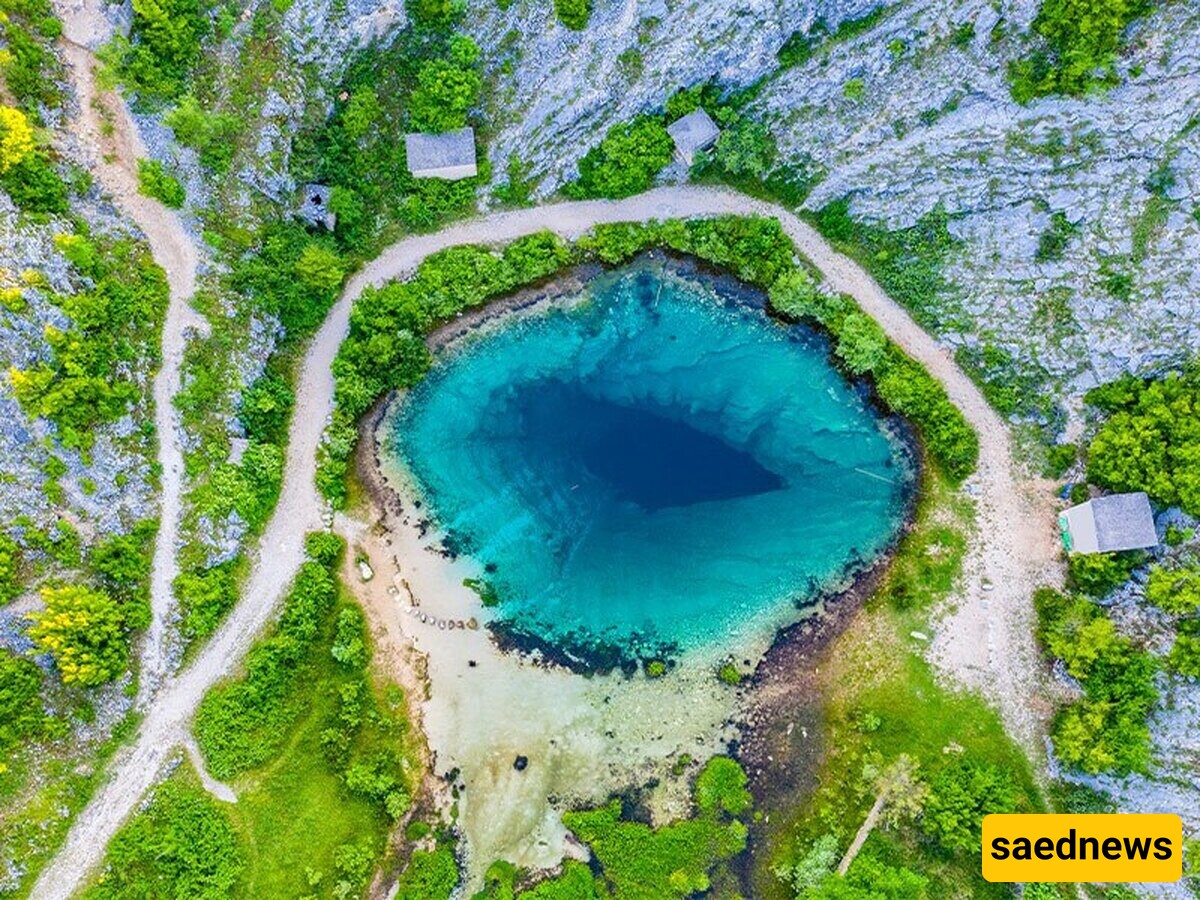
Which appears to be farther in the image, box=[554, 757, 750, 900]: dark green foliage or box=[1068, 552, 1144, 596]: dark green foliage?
box=[554, 757, 750, 900]: dark green foliage

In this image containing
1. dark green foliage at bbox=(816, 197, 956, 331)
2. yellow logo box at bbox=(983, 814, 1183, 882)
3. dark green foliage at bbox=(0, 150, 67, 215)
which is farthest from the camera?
dark green foliage at bbox=(816, 197, 956, 331)

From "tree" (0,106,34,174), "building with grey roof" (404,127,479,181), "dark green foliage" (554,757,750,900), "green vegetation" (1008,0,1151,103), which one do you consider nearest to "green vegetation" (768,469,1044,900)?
"dark green foliage" (554,757,750,900)

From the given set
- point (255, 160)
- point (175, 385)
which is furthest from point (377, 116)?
point (175, 385)

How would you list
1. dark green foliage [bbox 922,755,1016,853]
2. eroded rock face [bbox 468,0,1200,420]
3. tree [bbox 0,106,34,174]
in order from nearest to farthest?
tree [bbox 0,106,34,174], eroded rock face [bbox 468,0,1200,420], dark green foliage [bbox 922,755,1016,853]

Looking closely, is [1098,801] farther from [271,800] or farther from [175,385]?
[175,385]

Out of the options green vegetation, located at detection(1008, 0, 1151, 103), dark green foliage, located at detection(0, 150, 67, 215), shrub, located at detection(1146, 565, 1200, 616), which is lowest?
shrub, located at detection(1146, 565, 1200, 616)

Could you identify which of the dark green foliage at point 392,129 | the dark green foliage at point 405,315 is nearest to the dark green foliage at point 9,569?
the dark green foliage at point 405,315

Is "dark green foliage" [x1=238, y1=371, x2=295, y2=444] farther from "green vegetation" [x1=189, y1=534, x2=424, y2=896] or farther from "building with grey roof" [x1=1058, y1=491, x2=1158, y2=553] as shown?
"building with grey roof" [x1=1058, y1=491, x2=1158, y2=553]

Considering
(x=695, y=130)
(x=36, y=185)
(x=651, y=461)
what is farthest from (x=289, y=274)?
(x=695, y=130)
